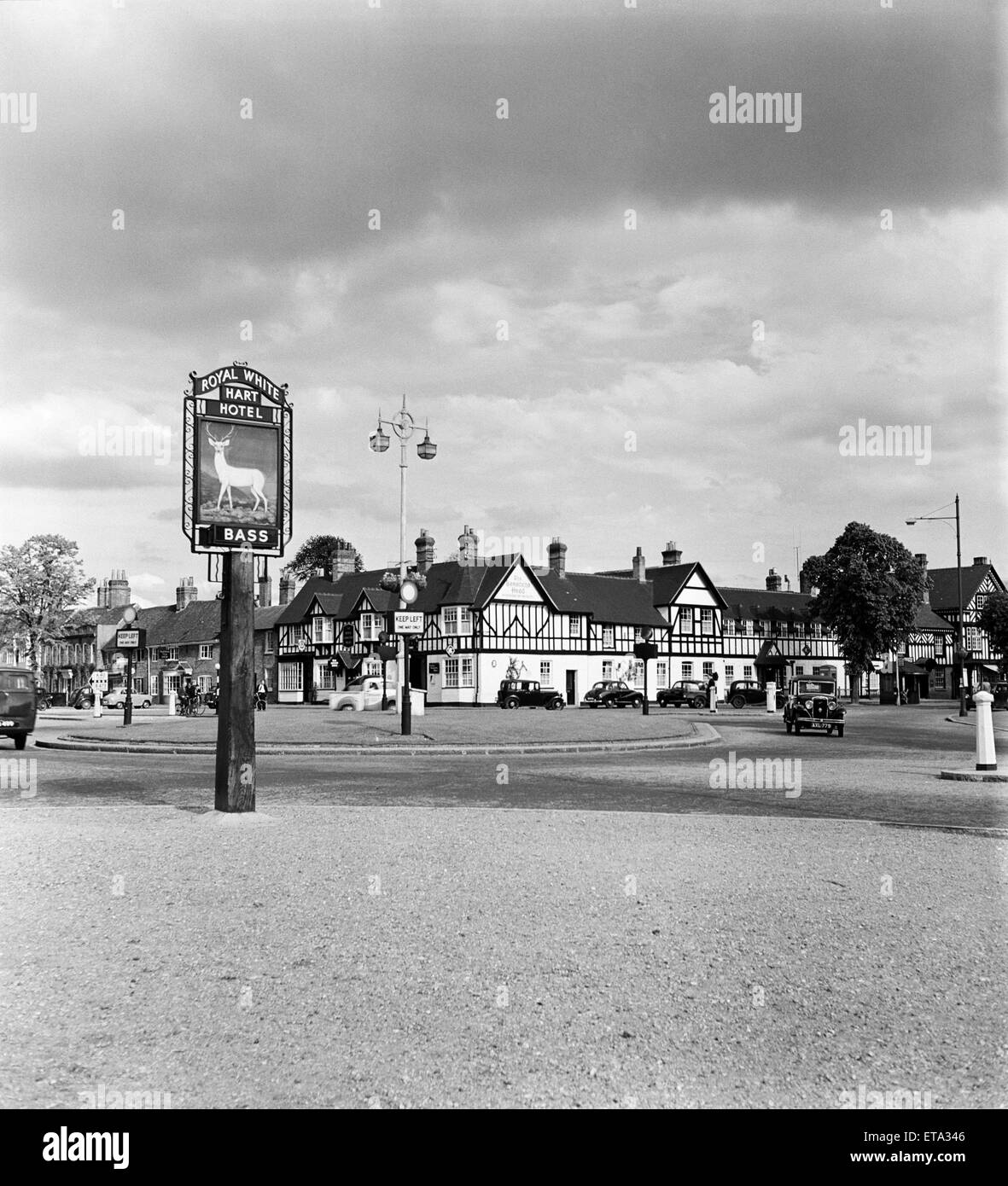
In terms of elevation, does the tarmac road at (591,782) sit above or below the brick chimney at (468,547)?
below

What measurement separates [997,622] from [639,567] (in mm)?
33059

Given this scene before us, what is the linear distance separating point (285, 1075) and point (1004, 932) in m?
4.56

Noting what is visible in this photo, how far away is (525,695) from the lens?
59.5m

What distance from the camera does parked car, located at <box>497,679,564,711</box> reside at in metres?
59.2

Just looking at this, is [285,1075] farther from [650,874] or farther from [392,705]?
[392,705]

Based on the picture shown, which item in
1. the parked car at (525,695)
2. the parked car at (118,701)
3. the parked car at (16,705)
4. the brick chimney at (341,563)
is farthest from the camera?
the brick chimney at (341,563)

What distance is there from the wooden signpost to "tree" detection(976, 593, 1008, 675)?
87.7m

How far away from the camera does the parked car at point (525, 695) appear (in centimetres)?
5919

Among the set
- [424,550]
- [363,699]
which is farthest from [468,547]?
[363,699]

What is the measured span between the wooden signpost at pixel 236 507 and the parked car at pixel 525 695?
46819 mm

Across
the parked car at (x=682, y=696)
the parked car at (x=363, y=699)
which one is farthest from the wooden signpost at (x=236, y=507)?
the parked car at (x=682, y=696)

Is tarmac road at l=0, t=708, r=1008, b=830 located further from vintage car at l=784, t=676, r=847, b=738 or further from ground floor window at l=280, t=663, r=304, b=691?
ground floor window at l=280, t=663, r=304, b=691

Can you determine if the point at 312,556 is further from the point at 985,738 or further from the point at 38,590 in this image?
the point at 985,738

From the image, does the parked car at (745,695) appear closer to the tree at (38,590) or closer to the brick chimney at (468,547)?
the brick chimney at (468,547)
